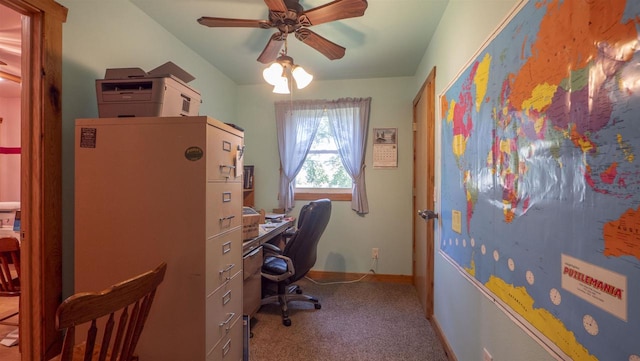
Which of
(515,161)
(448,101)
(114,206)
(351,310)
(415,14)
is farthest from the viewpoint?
(351,310)

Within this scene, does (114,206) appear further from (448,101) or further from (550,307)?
(448,101)

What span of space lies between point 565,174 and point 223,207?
132cm

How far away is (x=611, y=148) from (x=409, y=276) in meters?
2.78

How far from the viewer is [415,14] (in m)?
1.92

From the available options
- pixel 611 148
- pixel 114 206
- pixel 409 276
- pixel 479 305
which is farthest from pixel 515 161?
A: pixel 409 276

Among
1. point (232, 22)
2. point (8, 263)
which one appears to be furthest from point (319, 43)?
point (8, 263)

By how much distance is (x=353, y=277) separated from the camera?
10.3ft

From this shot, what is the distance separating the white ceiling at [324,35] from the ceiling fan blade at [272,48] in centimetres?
24

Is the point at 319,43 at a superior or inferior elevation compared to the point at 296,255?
superior

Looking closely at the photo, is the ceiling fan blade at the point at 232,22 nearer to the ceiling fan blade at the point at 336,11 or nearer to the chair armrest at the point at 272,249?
the ceiling fan blade at the point at 336,11

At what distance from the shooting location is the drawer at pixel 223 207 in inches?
46.6

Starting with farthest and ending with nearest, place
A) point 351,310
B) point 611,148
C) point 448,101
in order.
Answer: point 351,310 → point 448,101 → point 611,148

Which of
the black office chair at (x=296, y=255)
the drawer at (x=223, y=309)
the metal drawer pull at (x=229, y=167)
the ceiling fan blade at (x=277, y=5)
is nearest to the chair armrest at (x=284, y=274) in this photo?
the black office chair at (x=296, y=255)

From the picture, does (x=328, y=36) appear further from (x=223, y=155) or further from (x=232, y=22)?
(x=223, y=155)
